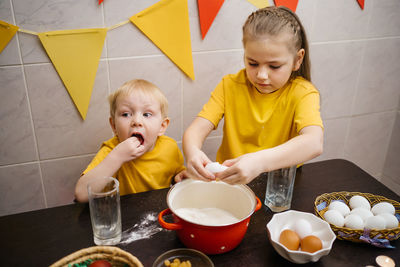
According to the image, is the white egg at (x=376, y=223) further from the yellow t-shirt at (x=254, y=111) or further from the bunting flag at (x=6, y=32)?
the bunting flag at (x=6, y=32)

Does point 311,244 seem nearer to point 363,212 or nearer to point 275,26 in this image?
point 363,212

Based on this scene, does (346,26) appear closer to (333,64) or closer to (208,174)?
(333,64)

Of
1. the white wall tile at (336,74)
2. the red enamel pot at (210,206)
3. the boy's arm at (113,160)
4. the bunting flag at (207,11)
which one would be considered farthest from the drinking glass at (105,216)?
the white wall tile at (336,74)

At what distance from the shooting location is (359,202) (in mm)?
949

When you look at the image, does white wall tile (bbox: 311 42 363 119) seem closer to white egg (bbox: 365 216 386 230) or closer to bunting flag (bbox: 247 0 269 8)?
bunting flag (bbox: 247 0 269 8)

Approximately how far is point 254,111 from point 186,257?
0.75 meters

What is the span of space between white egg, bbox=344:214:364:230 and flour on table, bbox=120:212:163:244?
487 millimetres

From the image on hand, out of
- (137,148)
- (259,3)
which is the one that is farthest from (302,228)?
(259,3)

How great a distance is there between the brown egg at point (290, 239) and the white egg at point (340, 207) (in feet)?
0.60

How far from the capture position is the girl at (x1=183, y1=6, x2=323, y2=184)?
0.98 metres

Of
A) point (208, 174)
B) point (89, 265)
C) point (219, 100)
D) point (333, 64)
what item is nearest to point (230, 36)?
point (219, 100)

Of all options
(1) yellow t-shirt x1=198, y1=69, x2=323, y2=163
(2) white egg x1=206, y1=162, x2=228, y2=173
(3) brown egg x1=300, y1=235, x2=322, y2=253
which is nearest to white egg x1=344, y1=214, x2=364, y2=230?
(3) brown egg x1=300, y1=235, x2=322, y2=253

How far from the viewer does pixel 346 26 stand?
1.83 meters

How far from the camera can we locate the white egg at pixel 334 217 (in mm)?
867
